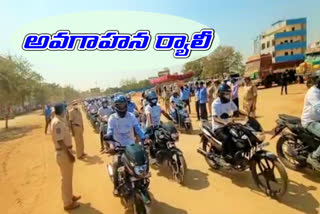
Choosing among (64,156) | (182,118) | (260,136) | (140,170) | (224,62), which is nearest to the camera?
(140,170)

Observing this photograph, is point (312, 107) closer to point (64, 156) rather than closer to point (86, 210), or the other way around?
point (86, 210)

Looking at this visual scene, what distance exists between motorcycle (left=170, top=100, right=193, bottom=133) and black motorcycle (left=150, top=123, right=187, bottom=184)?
5.20 metres

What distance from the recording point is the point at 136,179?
4.43 m

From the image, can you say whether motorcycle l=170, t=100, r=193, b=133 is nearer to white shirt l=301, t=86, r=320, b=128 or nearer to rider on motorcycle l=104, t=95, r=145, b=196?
white shirt l=301, t=86, r=320, b=128

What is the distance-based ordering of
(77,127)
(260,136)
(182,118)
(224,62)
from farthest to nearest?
(224,62), (182,118), (77,127), (260,136)

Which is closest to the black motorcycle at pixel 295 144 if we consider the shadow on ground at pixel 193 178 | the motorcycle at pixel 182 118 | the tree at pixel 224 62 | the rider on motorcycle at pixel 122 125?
the shadow on ground at pixel 193 178

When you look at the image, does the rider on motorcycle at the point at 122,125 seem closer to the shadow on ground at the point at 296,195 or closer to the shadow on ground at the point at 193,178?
the shadow on ground at the point at 193,178

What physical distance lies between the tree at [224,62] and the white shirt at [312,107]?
56.2m

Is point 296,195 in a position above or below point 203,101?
below

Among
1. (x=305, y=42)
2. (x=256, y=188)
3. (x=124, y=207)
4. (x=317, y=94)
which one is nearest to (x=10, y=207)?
(x=124, y=207)

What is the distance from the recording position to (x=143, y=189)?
175 inches

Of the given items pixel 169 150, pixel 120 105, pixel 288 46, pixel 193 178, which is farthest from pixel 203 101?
pixel 288 46

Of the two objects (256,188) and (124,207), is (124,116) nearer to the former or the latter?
(124,207)

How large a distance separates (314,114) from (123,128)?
3439 mm
